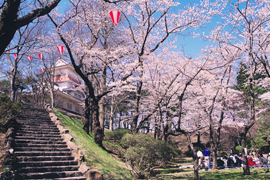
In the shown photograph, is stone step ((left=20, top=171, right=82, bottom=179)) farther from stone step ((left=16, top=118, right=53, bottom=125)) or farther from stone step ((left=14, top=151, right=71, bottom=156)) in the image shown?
stone step ((left=16, top=118, right=53, bottom=125))

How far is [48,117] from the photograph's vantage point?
1268 cm

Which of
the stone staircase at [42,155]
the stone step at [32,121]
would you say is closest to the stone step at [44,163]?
the stone staircase at [42,155]

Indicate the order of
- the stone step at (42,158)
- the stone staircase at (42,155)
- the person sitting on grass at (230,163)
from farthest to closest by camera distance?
1. the person sitting on grass at (230,163)
2. the stone step at (42,158)
3. the stone staircase at (42,155)

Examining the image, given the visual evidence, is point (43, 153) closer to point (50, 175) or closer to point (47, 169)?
point (47, 169)

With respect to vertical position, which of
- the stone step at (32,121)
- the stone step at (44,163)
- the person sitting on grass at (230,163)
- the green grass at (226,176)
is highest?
the stone step at (32,121)

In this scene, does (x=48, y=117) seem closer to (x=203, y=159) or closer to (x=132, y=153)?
(x=132, y=153)

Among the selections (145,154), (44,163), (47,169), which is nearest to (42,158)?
(44,163)

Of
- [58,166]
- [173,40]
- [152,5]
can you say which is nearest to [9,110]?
[58,166]

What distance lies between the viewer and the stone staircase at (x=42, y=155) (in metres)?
6.20

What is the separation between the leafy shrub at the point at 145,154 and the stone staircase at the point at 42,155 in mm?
2936

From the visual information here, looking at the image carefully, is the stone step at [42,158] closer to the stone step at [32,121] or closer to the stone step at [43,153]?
the stone step at [43,153]

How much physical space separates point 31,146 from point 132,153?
4.77 m

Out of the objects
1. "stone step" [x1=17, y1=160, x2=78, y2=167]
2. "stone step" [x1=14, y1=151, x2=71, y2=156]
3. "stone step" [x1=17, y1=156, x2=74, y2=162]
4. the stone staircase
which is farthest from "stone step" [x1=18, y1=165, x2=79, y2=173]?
"stone step" [x1=14, y1=151, x2=71, y2=156]

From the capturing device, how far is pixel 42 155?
7.38 meters
